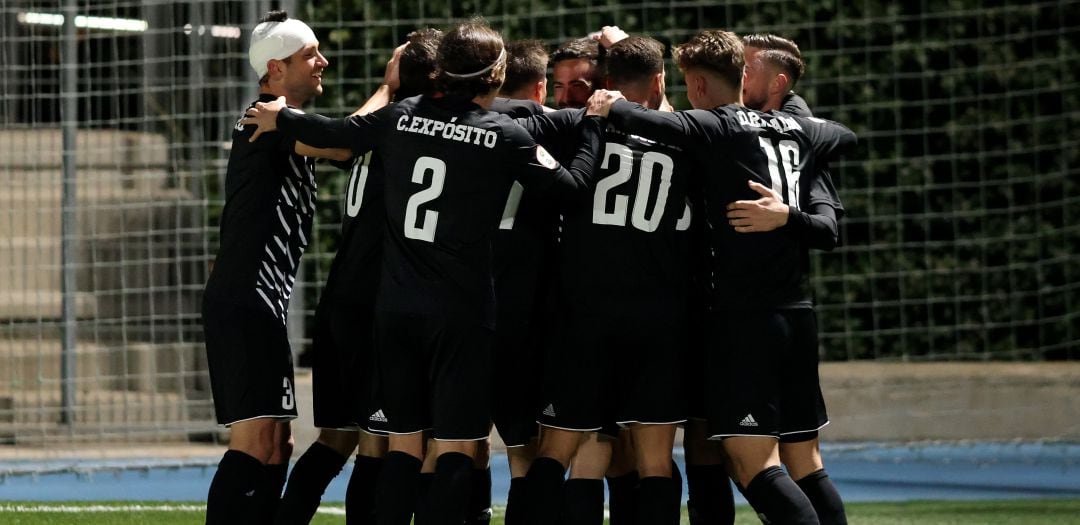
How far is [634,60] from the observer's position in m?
5.30

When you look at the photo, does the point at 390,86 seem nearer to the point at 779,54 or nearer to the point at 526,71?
the point at 526,71

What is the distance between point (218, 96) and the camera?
10.1 metres

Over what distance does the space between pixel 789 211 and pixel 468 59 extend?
117 cm

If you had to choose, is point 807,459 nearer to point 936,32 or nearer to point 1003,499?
point 1003,499

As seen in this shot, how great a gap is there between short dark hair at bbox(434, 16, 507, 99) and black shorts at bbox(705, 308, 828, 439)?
1096 millimetres

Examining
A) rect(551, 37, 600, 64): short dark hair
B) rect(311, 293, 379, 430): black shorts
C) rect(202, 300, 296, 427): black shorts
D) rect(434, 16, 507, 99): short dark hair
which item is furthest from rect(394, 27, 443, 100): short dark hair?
rect(202, 300, 296, 427): black shorts

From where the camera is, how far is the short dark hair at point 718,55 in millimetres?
5195

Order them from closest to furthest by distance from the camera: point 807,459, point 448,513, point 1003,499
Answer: point 448,513 < point 807,459 < point 1003,499

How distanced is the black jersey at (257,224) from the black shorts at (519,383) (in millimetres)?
791

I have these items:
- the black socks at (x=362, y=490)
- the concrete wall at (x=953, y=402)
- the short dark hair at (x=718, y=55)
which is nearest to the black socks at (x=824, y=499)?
the short dark hair at (x=718, y=55)

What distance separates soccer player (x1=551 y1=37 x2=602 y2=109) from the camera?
573 centimetres

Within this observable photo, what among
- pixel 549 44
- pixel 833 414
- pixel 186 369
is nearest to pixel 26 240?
pixel 186 369

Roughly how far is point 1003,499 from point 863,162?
3042 mm

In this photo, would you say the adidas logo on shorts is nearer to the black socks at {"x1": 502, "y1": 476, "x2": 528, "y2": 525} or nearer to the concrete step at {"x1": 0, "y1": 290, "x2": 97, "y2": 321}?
the black socks at {"x1": 502, "y1": 476, "x2": 528, "y2": 525}
